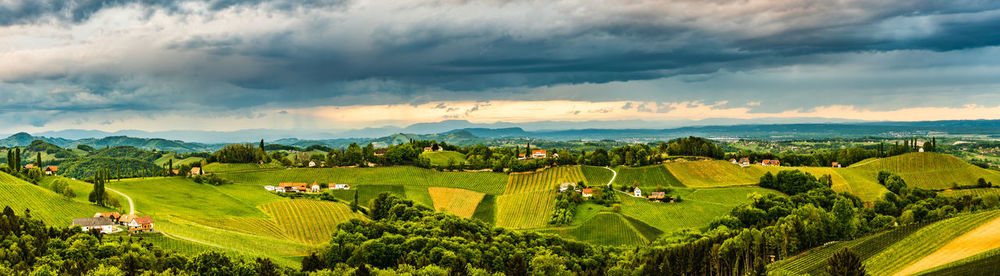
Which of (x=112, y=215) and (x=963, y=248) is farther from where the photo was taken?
(x=112, y=215)

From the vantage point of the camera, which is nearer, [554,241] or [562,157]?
[554,241]

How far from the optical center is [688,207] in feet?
377

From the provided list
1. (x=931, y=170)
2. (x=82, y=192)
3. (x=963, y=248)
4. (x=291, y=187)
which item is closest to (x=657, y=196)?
(x=963, y=248)

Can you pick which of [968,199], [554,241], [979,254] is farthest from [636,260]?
[968,199]

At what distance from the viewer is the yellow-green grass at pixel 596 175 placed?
14662 centimetres

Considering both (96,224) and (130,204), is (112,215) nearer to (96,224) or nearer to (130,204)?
(96,224)

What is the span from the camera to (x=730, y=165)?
164000mm

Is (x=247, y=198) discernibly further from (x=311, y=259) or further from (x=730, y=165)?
(x=730, y=165)

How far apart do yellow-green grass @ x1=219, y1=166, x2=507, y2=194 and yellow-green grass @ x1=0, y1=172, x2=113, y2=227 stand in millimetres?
59324

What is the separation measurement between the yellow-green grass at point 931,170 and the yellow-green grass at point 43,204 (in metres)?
175

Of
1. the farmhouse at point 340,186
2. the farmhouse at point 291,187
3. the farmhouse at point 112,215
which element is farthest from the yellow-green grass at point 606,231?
the farmhouse at point 291,187

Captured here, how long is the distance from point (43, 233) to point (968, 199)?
144155 millimetres

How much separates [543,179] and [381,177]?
4615cm

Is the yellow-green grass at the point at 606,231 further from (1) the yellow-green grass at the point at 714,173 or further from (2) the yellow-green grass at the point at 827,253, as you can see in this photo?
(1) the yellow-green grass at the point at 714,173
